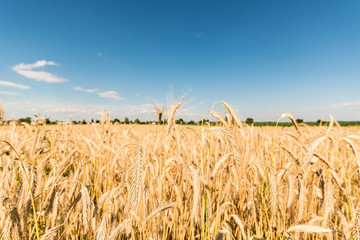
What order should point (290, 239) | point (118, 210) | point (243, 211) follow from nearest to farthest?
point (290, 239)
point (118, 210)
point (243, 211)

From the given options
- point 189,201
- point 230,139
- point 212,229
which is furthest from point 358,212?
point 189,201

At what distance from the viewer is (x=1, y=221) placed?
1.14 metres

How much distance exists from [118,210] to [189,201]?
0.74 m

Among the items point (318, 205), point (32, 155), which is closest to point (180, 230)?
point (318, 205)

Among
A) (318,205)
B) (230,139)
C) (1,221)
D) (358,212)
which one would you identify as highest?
(230,139)

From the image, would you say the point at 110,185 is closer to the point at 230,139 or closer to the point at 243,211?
the point at 243,211

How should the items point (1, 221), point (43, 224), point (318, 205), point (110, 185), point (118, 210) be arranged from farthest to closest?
point (110, 185) → point (318, 205) → point (118, 210) → point (43, 224) → point (1, 221)

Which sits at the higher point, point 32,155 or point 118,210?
point 32,155

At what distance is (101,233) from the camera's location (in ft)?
3.34

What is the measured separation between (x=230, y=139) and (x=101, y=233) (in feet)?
3.05

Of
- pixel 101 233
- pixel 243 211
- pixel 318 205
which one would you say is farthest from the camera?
pixel 243 211

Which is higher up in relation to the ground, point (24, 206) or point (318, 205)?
point (24, 206)

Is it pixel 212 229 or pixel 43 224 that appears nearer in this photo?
pixel 212 229

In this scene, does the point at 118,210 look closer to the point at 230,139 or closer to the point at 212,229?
the point at 212,229
